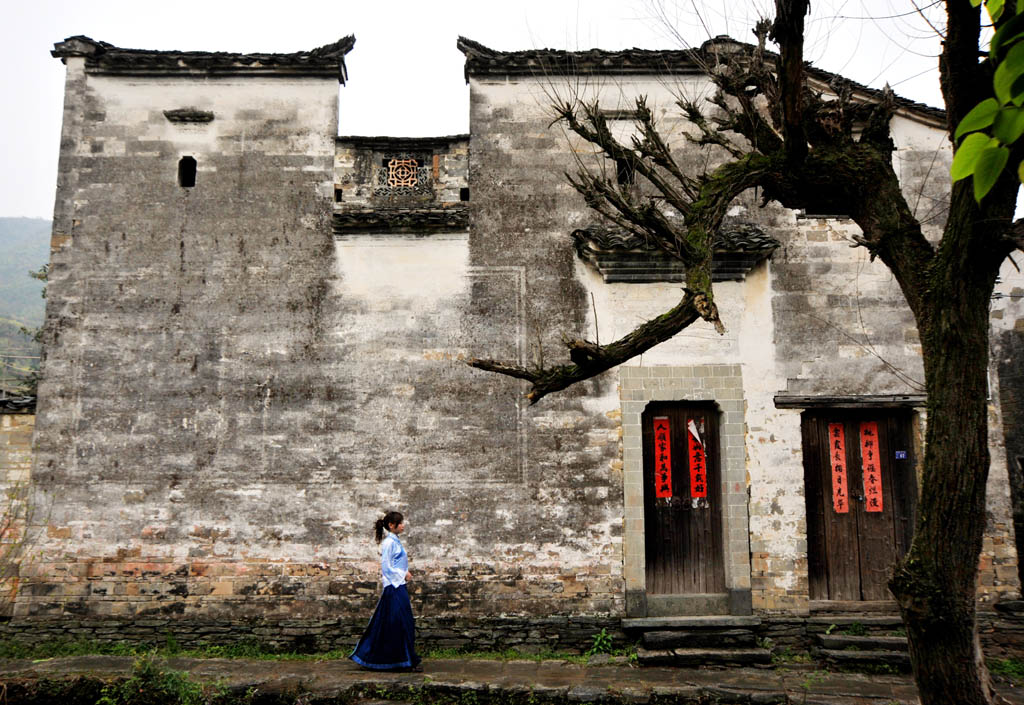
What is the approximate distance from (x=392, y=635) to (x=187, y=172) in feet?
18.5

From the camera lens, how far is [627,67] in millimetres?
8656

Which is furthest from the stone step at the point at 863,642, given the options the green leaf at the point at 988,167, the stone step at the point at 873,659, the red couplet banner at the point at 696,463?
the green leaf at the point at 988,167

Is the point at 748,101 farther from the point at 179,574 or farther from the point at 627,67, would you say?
the point at 179,574

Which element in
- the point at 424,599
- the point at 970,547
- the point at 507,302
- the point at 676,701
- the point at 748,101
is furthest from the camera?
the point at 507,302

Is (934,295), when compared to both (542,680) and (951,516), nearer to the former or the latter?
(951,516)

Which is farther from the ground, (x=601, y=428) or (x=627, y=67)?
(x=627, y=67)

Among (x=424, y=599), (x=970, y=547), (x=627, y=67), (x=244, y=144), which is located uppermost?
(x=627, y=67)

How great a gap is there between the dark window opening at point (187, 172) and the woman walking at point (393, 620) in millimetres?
4585

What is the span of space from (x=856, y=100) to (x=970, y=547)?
647 cm

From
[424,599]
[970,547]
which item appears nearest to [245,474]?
[424,599]

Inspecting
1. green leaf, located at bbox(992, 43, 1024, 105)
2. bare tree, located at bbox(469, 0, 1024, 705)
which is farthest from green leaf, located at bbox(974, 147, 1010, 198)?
bare tree, located at bbox(469, 0, 1024, 705)

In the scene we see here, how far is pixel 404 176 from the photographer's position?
8.60m

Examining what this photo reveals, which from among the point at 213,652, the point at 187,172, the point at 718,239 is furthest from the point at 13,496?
the point at 718,239

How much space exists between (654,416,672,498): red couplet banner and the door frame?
252 mm
